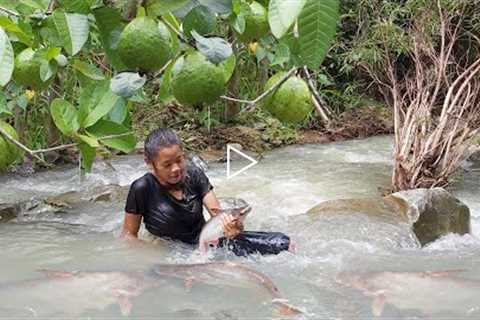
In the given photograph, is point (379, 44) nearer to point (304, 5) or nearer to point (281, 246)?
point (281, 246)

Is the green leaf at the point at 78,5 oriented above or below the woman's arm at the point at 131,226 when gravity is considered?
above

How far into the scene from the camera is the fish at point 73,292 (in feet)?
10.1

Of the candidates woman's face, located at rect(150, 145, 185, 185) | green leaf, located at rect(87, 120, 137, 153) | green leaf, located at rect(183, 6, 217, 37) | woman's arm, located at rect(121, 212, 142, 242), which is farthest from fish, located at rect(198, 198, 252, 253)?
green leaf, located at rect(183, 6, 217, 37)

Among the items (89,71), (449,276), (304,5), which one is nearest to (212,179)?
(449,276)

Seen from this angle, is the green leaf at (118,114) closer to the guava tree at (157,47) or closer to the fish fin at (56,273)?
the guava tree at (157,47)

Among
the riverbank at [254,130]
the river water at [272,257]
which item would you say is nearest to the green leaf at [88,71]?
the river water at [272,257]

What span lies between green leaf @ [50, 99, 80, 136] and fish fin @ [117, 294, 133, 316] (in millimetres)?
1854

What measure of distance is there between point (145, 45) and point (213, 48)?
0.28ft

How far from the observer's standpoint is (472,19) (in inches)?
311

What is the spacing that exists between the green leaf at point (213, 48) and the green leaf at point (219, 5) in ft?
0.14

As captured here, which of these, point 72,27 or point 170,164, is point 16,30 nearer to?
point 72,27

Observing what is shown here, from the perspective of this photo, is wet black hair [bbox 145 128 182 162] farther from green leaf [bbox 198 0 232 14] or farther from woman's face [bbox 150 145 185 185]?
green leaf [bbox 198 0 232 14]

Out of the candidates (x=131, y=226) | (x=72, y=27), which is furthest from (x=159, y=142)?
(x=72, y=27)

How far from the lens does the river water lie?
3150mm
